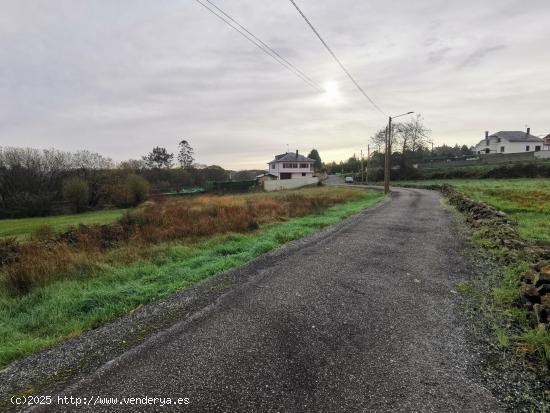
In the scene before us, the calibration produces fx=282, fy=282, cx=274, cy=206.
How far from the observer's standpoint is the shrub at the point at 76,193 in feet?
138

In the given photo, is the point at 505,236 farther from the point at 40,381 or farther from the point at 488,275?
the point at 40,381

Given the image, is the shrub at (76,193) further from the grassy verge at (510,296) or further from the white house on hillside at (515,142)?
the white house on hillside at (515,142)

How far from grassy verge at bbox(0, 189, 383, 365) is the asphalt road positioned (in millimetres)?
1622

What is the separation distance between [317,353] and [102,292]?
4591 millimetres

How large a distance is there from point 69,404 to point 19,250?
382 inches

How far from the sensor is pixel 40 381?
309 cm

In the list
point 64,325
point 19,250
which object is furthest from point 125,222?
point 64,325

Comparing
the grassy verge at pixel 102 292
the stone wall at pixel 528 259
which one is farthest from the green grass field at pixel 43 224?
the stone wall at pixel 528 259

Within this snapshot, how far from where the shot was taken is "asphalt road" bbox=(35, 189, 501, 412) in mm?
2697

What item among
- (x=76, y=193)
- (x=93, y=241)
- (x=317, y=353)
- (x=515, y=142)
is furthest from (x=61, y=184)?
(x=515, y=142)

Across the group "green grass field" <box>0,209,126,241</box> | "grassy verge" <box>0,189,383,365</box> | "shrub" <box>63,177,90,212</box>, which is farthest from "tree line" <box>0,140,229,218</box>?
"grassy verge" <box>0,189,383,365</box>

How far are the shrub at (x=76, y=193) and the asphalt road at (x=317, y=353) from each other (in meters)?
46.6

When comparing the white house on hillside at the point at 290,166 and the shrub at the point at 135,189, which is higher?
the white house on hillside at the point at 290,166

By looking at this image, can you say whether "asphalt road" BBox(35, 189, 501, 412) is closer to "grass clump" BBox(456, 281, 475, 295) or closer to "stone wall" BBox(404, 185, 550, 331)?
"grass clump" BBox(456, 281, 475, 295)
